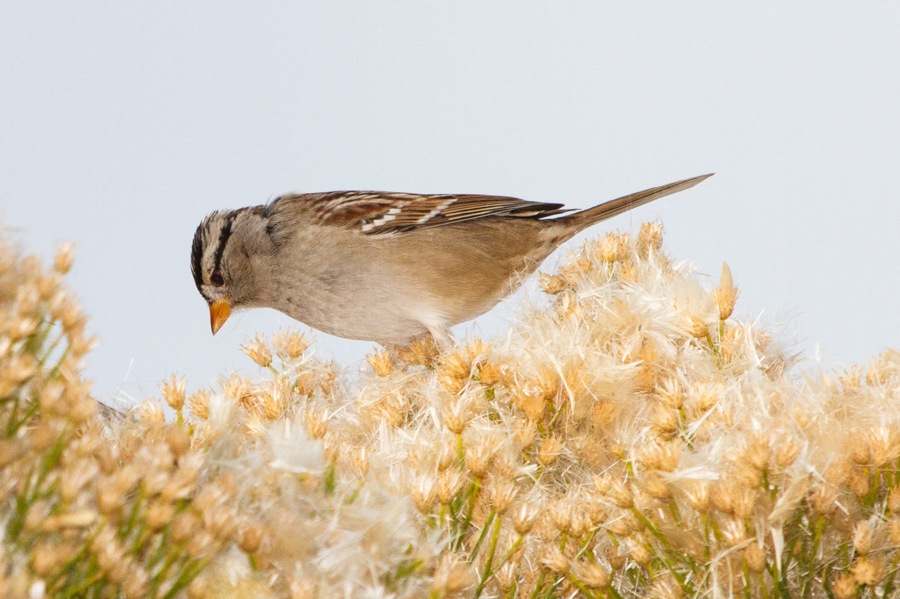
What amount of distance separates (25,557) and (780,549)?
4.71ft

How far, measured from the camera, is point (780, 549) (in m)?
1.79

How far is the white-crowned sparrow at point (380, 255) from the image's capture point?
4246mm

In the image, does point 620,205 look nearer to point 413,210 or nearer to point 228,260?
point 413,210

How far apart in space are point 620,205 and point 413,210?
1.10 metres

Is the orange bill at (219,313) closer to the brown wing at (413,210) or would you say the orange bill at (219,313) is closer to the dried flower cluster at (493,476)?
the brown wing at (413,210)

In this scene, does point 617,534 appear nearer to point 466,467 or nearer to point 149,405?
point 466,467

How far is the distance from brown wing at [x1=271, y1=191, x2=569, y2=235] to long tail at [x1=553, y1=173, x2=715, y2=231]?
127 mm

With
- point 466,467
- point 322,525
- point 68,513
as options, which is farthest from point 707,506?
point 68,513

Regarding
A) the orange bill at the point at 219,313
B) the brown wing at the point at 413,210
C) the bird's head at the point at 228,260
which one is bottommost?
the orange bill at the point at 219,313

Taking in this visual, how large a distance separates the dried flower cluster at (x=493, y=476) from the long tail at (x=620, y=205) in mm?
1695

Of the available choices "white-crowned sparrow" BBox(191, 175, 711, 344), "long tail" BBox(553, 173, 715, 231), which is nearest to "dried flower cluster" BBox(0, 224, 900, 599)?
"white-crowned sparrow" BBox(191, 175, 711, 344)

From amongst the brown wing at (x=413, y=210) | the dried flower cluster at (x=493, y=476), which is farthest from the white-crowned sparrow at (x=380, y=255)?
the dried flower cluster at (x=493, y=476)

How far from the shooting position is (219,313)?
184 inches

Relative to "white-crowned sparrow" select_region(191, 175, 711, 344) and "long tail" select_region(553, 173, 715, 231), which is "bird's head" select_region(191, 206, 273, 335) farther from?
"long tail" select_region(553, 173, 715, 231)
